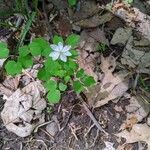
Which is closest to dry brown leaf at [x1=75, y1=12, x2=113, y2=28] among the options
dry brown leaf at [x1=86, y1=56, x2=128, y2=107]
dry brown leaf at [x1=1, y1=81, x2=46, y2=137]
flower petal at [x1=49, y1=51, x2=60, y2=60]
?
dry brown leaf at [x1=86, y1=56, x2=128, y2=107]

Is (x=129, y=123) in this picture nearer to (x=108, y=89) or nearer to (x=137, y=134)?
(x=137, y=134)

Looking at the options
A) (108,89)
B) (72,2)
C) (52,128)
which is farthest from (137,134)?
(72,2)

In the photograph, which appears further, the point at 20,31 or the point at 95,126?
the point at 20,31

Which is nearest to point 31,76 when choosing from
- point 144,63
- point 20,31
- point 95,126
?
point 20,31

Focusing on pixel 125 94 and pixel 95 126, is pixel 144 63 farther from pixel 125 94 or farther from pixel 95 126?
pixel 95 126

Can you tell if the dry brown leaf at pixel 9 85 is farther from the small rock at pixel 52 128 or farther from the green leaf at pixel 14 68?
the green leaf at pixel 14 68

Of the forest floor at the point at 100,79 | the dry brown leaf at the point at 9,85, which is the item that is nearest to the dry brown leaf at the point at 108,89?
the forest floor at the point at 100,79

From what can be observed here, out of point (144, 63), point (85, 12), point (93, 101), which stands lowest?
point (93, 101)
